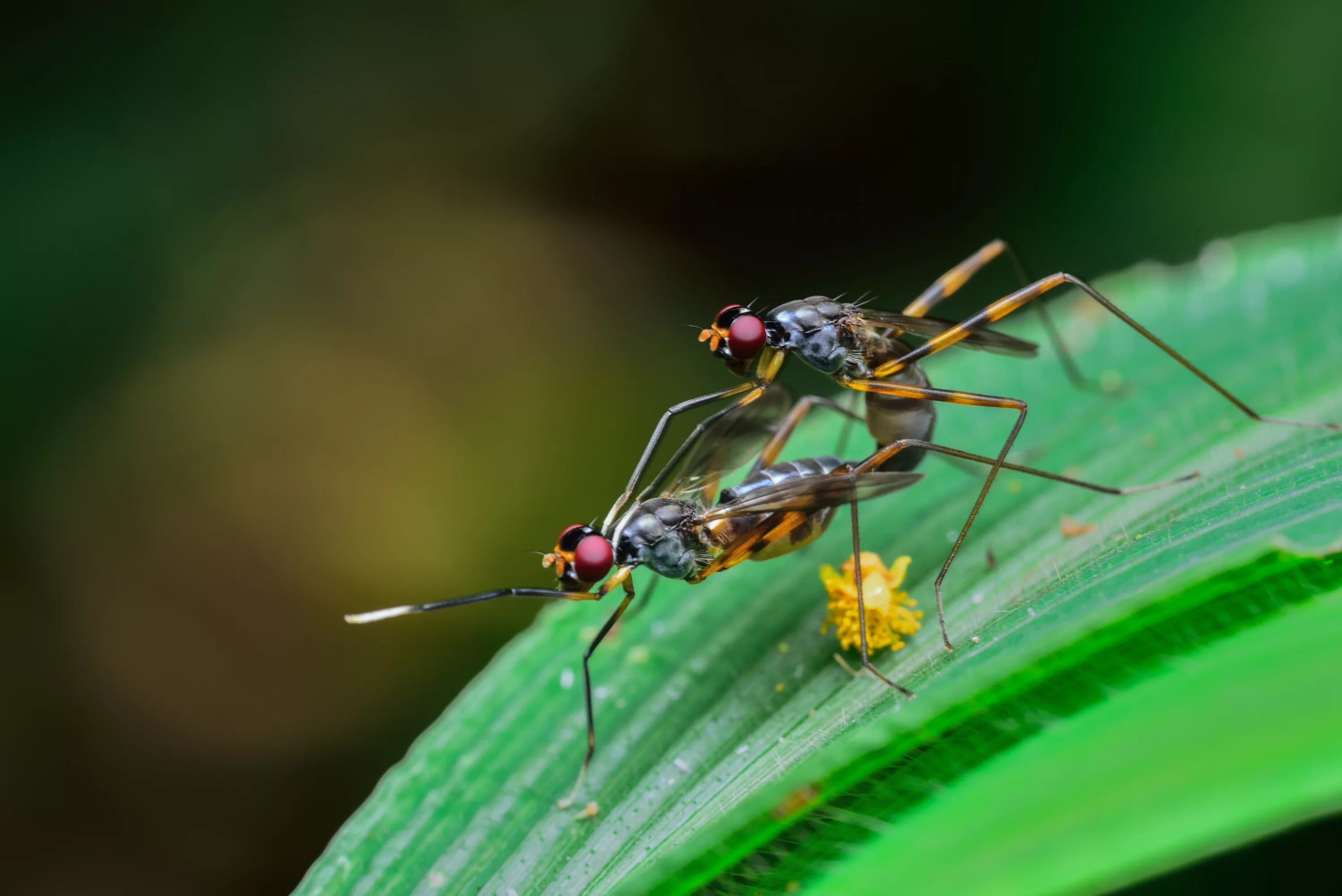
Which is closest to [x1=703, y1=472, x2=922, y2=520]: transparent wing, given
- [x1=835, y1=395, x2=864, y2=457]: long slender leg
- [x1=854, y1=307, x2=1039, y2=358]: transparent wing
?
[x1=854, y1=307, x2=1039, y2=358]: transparent wing

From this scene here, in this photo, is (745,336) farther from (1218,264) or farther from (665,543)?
(1218,264)

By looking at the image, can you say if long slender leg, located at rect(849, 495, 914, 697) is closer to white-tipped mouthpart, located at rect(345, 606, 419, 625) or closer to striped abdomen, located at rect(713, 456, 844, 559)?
striped abdomen, located at rect(713, 456, 844, 559)

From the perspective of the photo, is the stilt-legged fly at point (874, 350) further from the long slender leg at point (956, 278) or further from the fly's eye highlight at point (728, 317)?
the long slender leg at point (956, 278)

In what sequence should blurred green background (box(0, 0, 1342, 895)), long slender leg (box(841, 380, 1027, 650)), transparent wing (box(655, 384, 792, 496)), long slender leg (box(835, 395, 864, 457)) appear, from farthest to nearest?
blurred green background (box(0, 0, 1342, 895)) → long slender leg (box(835, 395, 864, 457)) → transparent wing (box(655, 384, 792, 496)) → long slender leg (box(841, 380, 1027, 650))

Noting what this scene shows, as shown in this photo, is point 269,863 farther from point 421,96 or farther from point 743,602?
point 421,96

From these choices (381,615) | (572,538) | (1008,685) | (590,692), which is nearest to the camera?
(1008,685)

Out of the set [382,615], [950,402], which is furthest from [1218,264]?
[382,615]
